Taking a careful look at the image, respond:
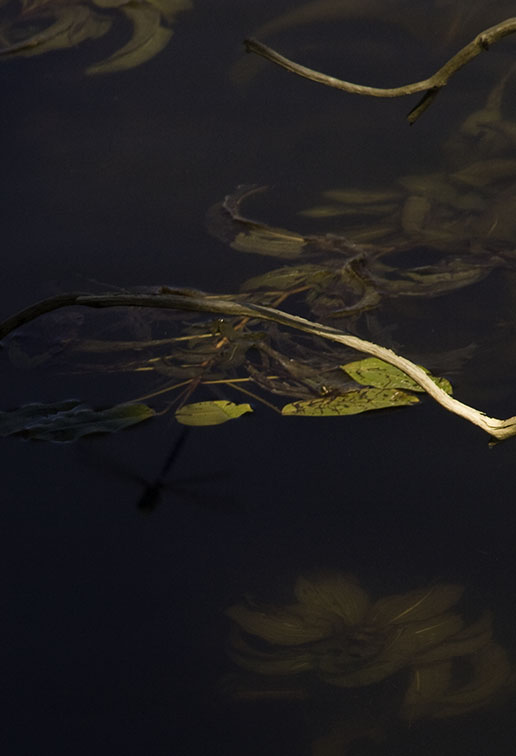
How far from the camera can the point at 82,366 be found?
4.95ft

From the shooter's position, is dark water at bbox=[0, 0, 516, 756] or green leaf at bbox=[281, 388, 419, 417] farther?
green leaf at bbox=[281, 388, 419, 417]

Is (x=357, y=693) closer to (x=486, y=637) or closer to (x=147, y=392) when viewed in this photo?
(x=486, y=637)

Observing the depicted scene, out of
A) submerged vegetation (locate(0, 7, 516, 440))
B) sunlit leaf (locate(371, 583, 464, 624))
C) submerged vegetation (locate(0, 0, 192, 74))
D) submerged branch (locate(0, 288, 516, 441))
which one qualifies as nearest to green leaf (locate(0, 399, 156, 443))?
submerged vegetation (locate(0, 7, 516, 440))

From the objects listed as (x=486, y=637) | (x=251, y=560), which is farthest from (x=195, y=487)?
(x=486, y=637)

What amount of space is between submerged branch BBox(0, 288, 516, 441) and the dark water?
0.19 meters

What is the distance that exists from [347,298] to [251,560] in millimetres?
509

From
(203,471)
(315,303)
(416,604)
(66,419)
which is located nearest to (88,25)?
(315,303)

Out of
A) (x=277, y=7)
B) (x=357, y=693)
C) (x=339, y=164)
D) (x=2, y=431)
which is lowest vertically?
(x=357, y=693)

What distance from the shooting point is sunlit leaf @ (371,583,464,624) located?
1216 mm

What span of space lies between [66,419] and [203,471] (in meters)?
0.21

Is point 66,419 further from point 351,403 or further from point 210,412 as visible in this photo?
point 351,403

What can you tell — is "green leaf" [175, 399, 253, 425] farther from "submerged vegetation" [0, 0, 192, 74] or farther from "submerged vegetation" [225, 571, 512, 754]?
"submerged vegetation" [0, 0, 192, 74]

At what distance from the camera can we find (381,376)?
1447mm

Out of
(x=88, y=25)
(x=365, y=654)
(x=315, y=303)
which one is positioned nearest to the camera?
(x=365, y=654)
